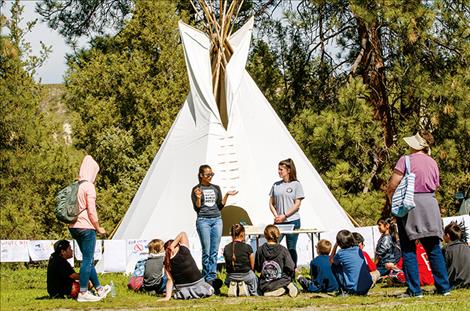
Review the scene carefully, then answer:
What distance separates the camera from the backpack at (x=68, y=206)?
7816mm

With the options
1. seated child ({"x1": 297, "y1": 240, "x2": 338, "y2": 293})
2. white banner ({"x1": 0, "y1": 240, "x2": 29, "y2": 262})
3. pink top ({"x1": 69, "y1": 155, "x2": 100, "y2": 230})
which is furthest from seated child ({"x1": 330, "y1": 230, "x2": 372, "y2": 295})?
white banner ({"x1": 0, "y1": 240, "x2": 29, "y2": 262})

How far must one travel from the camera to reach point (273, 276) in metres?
8.01

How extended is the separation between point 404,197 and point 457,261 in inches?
64.6

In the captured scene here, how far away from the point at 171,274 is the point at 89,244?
35.2 inches

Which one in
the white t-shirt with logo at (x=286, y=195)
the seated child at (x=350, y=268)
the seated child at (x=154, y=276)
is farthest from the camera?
the white t-shirt with logo at (x=286, y=195)

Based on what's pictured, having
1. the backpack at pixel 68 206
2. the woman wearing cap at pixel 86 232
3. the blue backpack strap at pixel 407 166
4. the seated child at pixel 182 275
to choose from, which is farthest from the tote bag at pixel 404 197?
the backpack at pixel 68 206

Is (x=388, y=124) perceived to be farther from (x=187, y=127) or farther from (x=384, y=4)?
(x=187, y=127)

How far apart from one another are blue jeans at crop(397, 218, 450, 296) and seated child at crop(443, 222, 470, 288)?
1.04 metres

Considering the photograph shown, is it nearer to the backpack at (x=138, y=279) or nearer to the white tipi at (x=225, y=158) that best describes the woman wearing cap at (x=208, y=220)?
the backpack at (x=138, y=279)

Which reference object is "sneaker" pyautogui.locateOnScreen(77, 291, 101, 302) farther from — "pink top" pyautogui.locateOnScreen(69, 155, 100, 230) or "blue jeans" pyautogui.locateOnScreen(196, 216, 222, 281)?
"blue jeans" pyautogui.locateOnScreen(196, 216, 222, 281)

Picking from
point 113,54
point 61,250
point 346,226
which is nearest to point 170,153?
point 346,226

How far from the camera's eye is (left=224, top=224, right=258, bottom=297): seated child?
26.5 ft

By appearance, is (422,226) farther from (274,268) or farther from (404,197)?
(274,268)

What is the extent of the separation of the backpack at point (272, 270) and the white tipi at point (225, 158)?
Answer: 3709 millimetres
